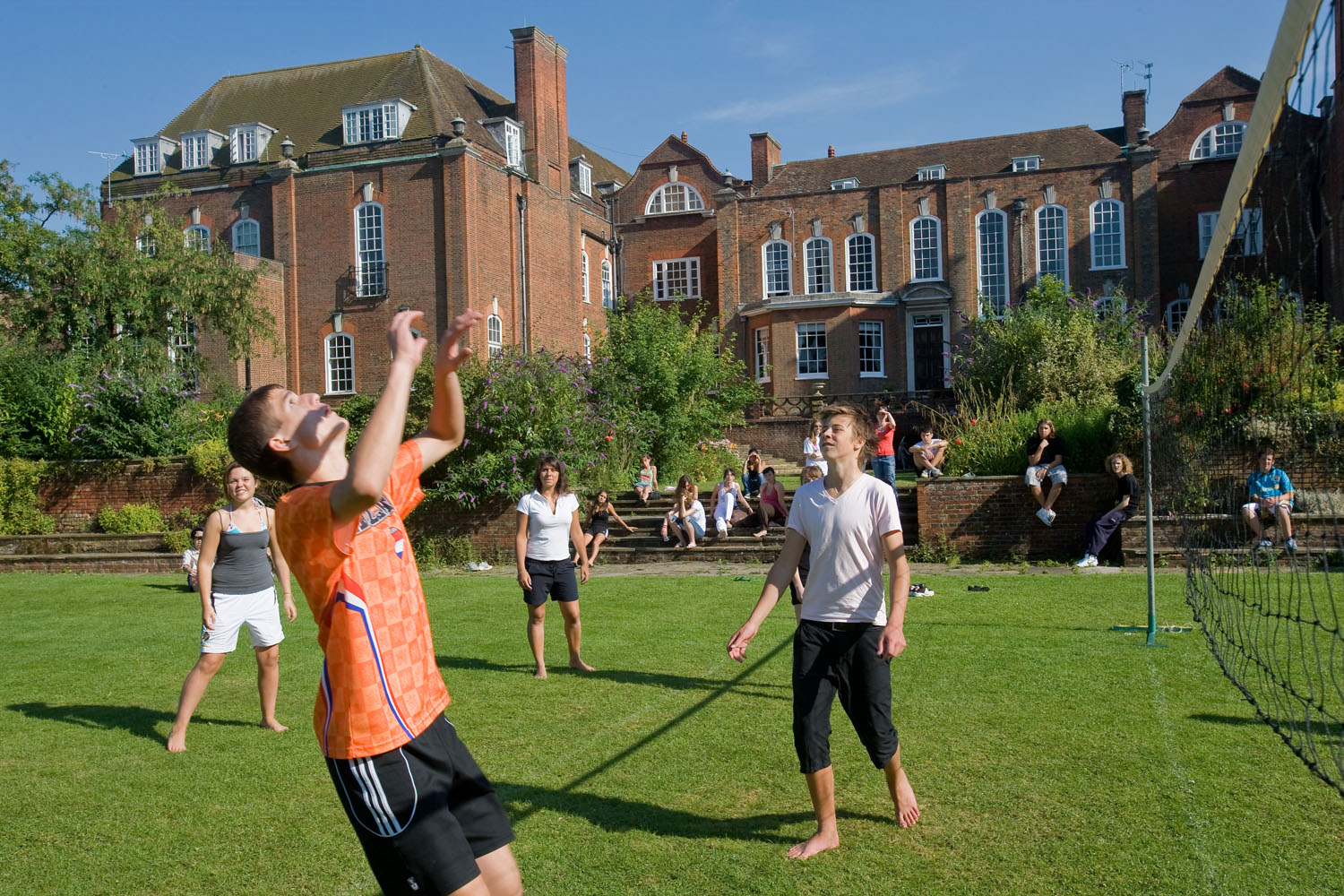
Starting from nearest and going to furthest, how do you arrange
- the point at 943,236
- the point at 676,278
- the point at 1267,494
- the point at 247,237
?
the point at 1267,494
the point at 247,237
the point at 943,236
the point at 676,278

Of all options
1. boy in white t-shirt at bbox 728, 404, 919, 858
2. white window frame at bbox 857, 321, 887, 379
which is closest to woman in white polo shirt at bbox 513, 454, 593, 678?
boy in white t-shirt at bbox 728, 404, 919, 858

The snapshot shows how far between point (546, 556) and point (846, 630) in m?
4.52

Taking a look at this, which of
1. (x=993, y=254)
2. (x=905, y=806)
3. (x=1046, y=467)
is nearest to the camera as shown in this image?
(x=905, y=806)

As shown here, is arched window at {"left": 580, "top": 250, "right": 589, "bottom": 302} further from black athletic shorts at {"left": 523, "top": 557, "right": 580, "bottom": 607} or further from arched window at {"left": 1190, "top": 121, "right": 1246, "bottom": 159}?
black athletic shorts at {"left": 523, "top": 557, "right": 580, "bottom": 607}

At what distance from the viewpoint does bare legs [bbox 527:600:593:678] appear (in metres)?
9.09

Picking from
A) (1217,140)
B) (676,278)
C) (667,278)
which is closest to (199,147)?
(667,278)

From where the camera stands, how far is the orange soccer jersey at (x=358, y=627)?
2.99 m

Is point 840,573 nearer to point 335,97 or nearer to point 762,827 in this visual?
point 762,827

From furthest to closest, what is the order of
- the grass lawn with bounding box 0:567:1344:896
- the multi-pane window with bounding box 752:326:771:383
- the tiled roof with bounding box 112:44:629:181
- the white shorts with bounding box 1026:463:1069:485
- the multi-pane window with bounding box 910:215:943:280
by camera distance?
the multi-pane window with bounding box 752:326:771:383 < the multi-pane window with bounding box 910:215:943:280 < the tiled roof with bounding box 112:44:629:181 < the white shorts with bounding box 1026:463:1069:485 < the grass lawn with bounding box 0:567:1344:896

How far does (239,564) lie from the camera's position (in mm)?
7621

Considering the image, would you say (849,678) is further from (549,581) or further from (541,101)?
(541,101)

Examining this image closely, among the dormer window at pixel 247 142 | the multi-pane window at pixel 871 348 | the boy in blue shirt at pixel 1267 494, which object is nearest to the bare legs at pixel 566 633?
the boy in blue shirt at pixel 1267 494

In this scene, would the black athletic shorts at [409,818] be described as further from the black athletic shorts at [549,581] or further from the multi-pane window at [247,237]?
the multi-pane window at [247,237]

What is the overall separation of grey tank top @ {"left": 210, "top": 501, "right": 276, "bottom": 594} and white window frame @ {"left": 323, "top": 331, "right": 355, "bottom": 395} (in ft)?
104
